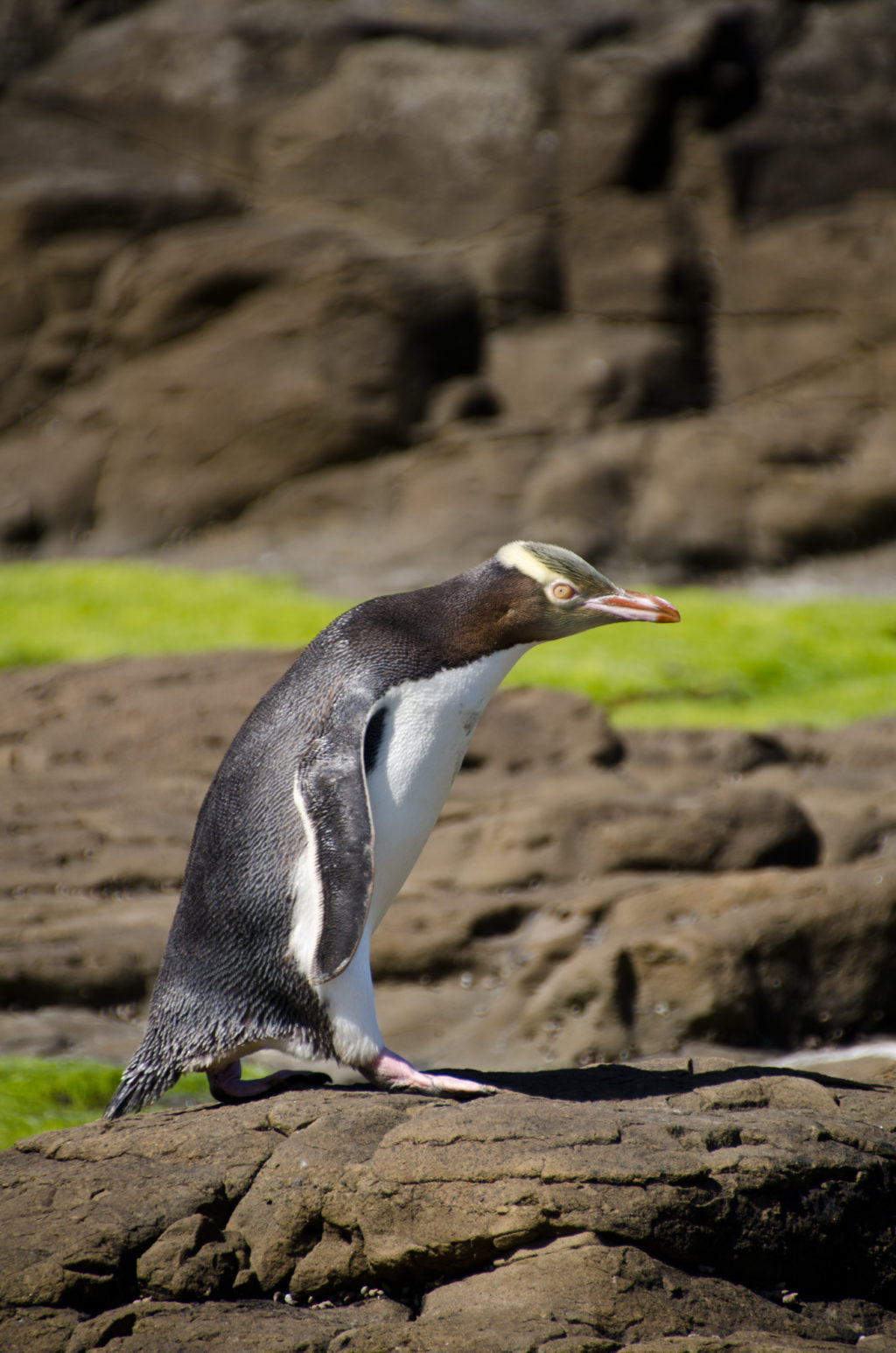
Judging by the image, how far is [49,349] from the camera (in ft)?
40.1

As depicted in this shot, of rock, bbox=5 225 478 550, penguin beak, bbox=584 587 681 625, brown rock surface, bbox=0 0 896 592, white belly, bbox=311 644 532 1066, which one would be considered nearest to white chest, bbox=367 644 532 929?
white belly, bbox=311 644 532 1066

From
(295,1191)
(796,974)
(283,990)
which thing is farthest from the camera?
(796,974)

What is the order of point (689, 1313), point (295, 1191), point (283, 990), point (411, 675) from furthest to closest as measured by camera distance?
point (411, 675) → point (283, 990) → point (295, 1191) → point (689, 1313)

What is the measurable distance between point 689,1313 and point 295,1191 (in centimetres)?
76

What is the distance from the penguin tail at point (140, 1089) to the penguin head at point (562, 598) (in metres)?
1.40

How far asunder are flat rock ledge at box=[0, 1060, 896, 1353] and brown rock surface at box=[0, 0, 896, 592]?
9185mm

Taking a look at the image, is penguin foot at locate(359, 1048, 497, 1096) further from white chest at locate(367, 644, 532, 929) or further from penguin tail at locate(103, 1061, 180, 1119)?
penguin tail at locate(103, 1061, 180, 1119)

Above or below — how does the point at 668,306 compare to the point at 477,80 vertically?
below

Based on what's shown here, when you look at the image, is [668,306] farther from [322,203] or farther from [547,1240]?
[547,1240]

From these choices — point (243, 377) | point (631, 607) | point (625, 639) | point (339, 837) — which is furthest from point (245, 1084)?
point (243, 377)

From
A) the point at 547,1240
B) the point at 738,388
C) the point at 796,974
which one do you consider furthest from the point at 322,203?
the point at 547,1240

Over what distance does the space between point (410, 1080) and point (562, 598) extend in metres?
1.21

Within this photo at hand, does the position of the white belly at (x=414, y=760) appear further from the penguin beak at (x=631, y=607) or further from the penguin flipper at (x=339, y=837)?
the penguin beak at (x=631, y=607)

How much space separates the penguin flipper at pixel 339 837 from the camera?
2709mm
